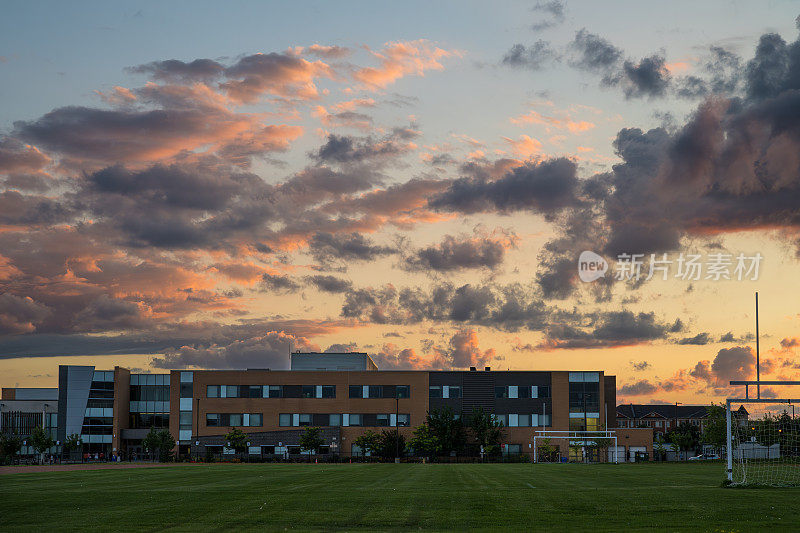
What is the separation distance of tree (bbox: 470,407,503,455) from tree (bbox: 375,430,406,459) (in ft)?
34.3

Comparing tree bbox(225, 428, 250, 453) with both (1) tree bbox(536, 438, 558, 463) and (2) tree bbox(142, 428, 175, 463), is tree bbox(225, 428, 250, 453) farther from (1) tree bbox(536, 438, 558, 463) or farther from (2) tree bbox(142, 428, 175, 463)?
(1) tree bbox(536, 438, 558, 463)

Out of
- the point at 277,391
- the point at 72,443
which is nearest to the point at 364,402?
the point at 277,391

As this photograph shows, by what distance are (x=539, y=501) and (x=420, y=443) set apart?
88065 mm

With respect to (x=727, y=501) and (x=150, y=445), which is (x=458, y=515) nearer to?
(x=727, y=501)

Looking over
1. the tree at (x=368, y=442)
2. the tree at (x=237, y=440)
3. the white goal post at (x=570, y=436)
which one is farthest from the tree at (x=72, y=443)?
the white goal post at (x=570, y=436)

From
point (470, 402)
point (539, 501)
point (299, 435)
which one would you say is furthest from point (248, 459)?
point (539, 501)

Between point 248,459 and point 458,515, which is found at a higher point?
point 458,515

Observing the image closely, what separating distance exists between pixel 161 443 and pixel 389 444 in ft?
105

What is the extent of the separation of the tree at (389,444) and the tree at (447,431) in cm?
494

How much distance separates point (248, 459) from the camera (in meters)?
115

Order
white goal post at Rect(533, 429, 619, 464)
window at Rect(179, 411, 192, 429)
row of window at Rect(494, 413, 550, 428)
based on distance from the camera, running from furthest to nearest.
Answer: window at Rect(179, 411, 192, 429) < row of window at Rect(494, 413, 550, 428) < white goal post at Rect(533, 429, 619, 464)

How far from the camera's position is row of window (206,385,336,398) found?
125 m

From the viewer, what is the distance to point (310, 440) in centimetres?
11762

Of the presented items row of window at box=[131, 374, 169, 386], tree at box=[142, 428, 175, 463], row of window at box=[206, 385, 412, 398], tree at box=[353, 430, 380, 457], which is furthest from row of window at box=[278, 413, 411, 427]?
row of window at box=[131, 374, 169, 386]
